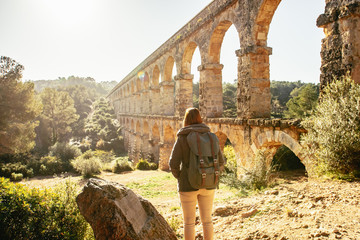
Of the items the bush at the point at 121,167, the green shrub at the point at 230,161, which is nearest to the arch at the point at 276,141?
the green shrub at the point at 230,161

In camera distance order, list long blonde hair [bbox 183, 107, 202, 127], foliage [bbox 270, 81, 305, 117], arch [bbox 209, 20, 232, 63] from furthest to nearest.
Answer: foliage [bbox 270, 81, 305, 117] < arch [bbox 209, 20, 232, 63] < long blonde hair [bbox 183, 107, 202, 127]

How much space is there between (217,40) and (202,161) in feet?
23.6

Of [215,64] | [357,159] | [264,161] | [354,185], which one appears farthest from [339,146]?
[215,64]

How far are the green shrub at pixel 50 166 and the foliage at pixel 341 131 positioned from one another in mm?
17091

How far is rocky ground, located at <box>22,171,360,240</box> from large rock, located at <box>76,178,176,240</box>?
874 millimetres

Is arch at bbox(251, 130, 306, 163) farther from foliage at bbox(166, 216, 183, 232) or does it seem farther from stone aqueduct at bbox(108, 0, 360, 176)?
foliage at bbox(166, 216, 183, 232)

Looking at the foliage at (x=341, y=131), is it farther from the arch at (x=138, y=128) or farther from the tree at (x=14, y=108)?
the arch at (x=138, y=128)

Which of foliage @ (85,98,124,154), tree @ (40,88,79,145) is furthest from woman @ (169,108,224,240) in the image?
tree @ (40,88,79,145)

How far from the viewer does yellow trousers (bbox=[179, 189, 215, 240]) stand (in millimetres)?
2410

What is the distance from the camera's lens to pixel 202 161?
2.32 m

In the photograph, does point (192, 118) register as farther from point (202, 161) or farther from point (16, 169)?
point (16, 169)

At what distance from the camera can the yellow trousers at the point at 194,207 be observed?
7.91 ft

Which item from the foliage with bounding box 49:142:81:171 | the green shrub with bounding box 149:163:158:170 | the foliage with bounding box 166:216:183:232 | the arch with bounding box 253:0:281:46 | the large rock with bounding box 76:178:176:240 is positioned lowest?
the green shrub with bounding box 149:163:158:170

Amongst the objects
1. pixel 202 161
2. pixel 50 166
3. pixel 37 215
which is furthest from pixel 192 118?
pixel 50 166
